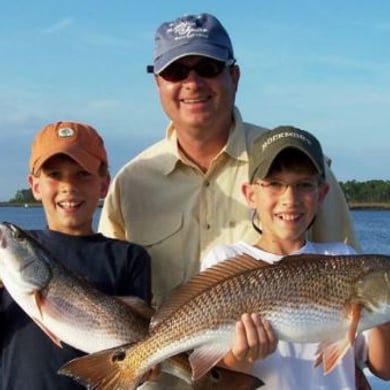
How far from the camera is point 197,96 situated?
19.1 ft

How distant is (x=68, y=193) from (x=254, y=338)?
67.2 inches

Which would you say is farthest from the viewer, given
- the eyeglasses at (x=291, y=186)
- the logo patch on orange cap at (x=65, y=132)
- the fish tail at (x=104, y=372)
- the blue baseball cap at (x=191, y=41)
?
the blue baseball cap at (x=191, y=41)

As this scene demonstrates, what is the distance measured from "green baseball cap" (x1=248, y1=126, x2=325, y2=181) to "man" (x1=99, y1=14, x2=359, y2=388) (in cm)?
71

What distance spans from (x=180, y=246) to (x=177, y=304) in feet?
4.65

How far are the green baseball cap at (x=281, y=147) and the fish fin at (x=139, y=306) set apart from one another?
104cm

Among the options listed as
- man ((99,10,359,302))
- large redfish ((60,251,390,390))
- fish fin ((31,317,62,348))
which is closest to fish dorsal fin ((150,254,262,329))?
large redfish ((60,251,390,390))

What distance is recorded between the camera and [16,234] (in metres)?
4.95

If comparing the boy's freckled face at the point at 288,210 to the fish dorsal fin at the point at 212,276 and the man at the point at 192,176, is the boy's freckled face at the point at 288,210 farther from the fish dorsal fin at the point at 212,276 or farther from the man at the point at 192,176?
the man at the point at 192,176

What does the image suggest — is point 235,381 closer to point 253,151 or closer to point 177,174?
point 253,151

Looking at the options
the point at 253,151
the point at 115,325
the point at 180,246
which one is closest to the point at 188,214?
the point at 180,246

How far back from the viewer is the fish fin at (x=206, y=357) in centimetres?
451

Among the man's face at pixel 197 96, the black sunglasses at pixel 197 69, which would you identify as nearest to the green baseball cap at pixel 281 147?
the man's face at pixel 197 96

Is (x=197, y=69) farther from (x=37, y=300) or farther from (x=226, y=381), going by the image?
(x=226, y=381)

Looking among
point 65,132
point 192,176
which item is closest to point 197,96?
point 192,176
